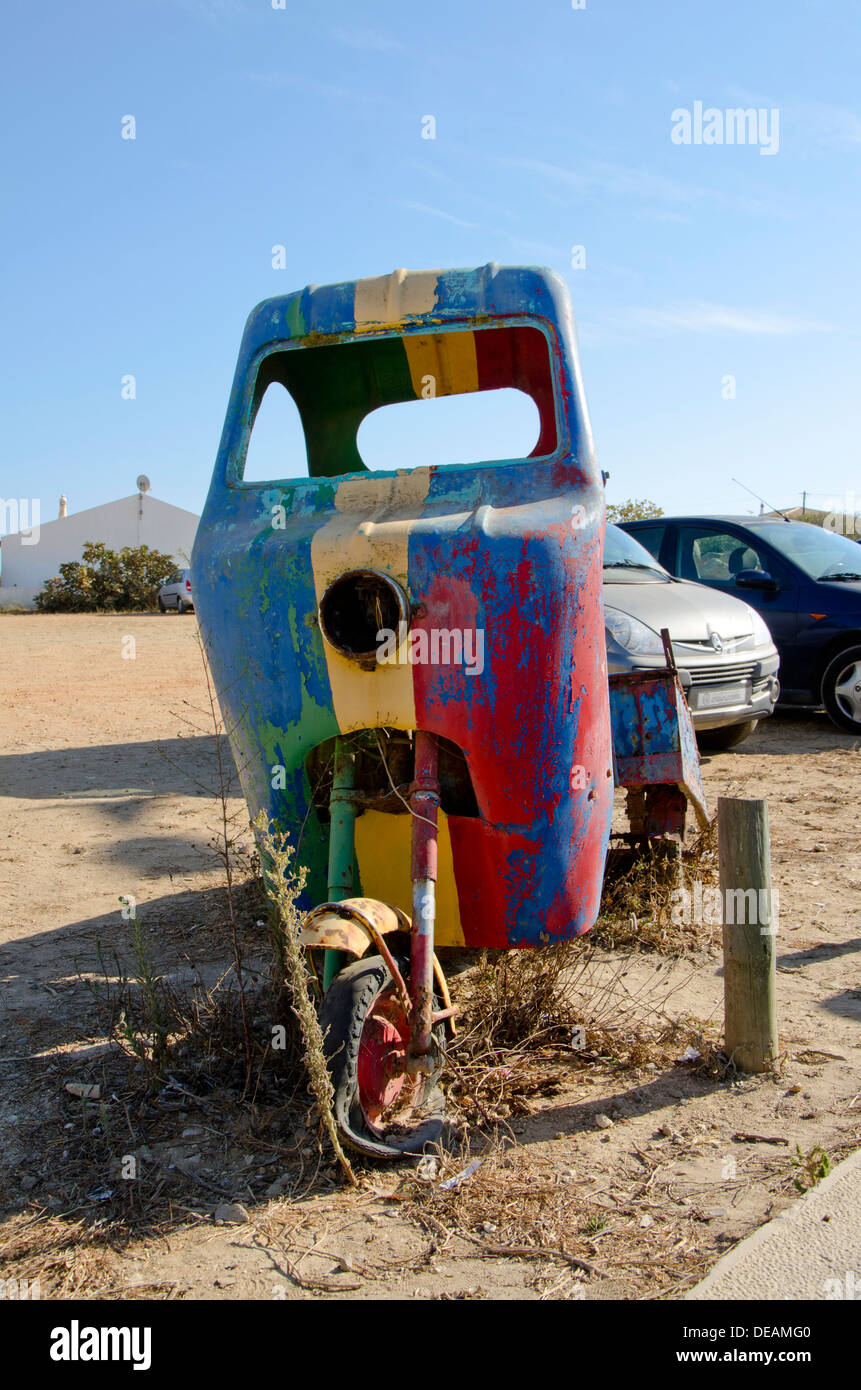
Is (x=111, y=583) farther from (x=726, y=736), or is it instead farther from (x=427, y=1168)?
(x=427, y=1168)

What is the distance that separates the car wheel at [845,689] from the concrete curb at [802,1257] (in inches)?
282

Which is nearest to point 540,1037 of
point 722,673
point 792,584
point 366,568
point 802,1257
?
point 802,1257

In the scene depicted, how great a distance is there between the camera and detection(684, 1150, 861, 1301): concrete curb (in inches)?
88.2

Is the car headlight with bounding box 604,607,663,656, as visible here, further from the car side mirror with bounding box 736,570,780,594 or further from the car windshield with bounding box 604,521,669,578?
the car side mirror with bounding box 736,570,780,594

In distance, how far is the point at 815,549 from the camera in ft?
31.9

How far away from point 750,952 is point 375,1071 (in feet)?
4.11

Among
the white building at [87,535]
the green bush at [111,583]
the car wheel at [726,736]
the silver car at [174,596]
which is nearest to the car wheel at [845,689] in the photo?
the car wheel at [726,736]

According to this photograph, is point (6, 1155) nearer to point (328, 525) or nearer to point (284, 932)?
point (284, 932)

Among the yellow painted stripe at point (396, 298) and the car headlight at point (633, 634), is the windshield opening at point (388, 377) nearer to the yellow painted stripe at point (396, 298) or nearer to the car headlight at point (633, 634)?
the yellow painted stripe at point (396, 298)

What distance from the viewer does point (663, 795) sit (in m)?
5.06

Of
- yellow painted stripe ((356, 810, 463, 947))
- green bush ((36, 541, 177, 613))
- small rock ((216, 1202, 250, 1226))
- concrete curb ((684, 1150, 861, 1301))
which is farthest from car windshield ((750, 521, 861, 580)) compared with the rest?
green bush ((36, 541, 177, 613))

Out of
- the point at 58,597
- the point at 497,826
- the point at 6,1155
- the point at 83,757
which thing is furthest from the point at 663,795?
the point at 58,597

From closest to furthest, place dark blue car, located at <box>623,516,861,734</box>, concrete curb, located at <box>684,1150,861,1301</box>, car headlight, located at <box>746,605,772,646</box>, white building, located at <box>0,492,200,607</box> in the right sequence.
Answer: concrete curb, located at <box>684,1150,861,1301</box> < car headlight, located at <box>746,605,772,646</box> < dark blue car, located at <box>623,516,861,734</box> < white building, located at <box>0,492,200,607</box>
